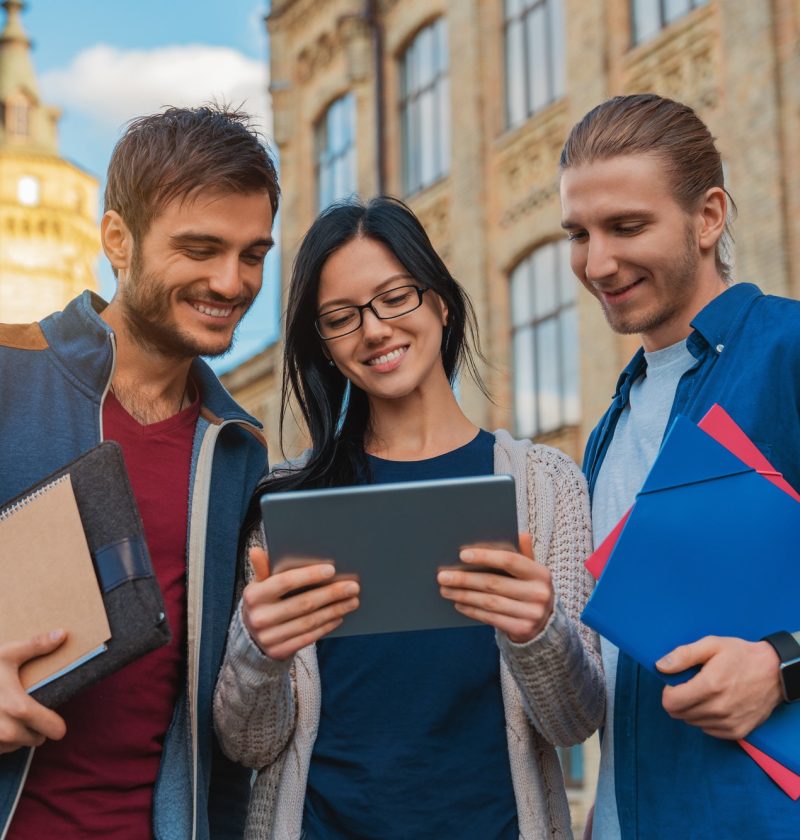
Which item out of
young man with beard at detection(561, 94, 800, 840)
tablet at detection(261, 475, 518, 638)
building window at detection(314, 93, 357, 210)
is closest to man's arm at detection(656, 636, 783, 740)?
young man with beard at detection(561, 94, 800, 840)

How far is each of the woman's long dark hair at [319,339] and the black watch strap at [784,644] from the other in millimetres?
1269

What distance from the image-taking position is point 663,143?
353 cm

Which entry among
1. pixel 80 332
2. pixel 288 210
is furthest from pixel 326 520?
pixel 288 210

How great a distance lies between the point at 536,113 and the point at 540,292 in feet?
7.74

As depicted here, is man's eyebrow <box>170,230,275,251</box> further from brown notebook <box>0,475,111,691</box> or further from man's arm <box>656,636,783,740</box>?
man's arm <box>656,636,783,740</box>

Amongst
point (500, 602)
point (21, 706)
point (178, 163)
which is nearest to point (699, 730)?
point (500, 602)

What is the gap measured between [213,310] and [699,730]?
169 centimetres

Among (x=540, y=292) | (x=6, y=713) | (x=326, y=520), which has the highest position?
(x=540, y=292)

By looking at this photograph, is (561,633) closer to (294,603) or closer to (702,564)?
(702,564)

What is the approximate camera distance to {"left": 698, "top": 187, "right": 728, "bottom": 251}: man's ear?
11.7ft

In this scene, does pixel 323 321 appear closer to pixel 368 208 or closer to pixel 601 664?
pixel 368 208

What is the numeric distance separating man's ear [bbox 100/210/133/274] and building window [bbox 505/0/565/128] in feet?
47.0

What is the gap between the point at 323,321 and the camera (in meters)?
3.72

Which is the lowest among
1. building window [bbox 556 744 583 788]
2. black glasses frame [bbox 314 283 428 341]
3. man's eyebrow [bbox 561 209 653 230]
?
building window [bbox 556 744 583 788]
